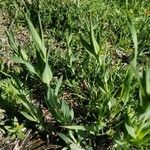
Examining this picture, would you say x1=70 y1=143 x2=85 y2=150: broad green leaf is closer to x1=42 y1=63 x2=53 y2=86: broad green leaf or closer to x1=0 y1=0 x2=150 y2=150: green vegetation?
x1=0 y1=0 x2=150 y2=150: green vegetation

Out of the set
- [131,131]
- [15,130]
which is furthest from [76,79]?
[131,131]

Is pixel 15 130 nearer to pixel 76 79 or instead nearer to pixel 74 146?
pixel 74 146

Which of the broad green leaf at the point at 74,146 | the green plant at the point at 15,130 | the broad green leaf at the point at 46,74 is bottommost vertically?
the broad green leaf at the point at 74,146

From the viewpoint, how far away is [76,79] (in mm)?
2637

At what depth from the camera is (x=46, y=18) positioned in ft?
10.6

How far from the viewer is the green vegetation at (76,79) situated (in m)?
1.91

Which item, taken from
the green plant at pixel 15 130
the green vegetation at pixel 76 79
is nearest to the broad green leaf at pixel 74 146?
the green vegetation at pixel 76 79

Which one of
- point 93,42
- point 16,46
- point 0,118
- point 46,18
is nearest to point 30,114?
point 0,118

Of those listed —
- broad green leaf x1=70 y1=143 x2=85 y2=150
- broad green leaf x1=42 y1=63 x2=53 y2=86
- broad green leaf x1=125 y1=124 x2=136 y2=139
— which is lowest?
broad green leaf x1=70 y1=143 x2=85 y2=150

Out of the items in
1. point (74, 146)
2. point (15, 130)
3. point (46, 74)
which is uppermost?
point (46, 74)

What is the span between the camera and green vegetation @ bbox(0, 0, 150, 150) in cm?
191

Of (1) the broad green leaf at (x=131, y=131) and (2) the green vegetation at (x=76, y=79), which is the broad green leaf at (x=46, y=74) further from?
(1) the broad green leaf at (x=131, y=131)

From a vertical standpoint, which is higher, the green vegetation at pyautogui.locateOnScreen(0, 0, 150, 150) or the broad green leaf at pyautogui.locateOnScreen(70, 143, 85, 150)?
the green vegetation at pyautogui.locateOnScreen(0, 0, 150, 150)

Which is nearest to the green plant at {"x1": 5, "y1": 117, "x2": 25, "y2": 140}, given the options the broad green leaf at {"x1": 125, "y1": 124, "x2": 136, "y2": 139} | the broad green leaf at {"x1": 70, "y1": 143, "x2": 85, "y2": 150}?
the broad green leaf at {"x1": 70, "y1": 143, "x2": 85, "y2": 150}
